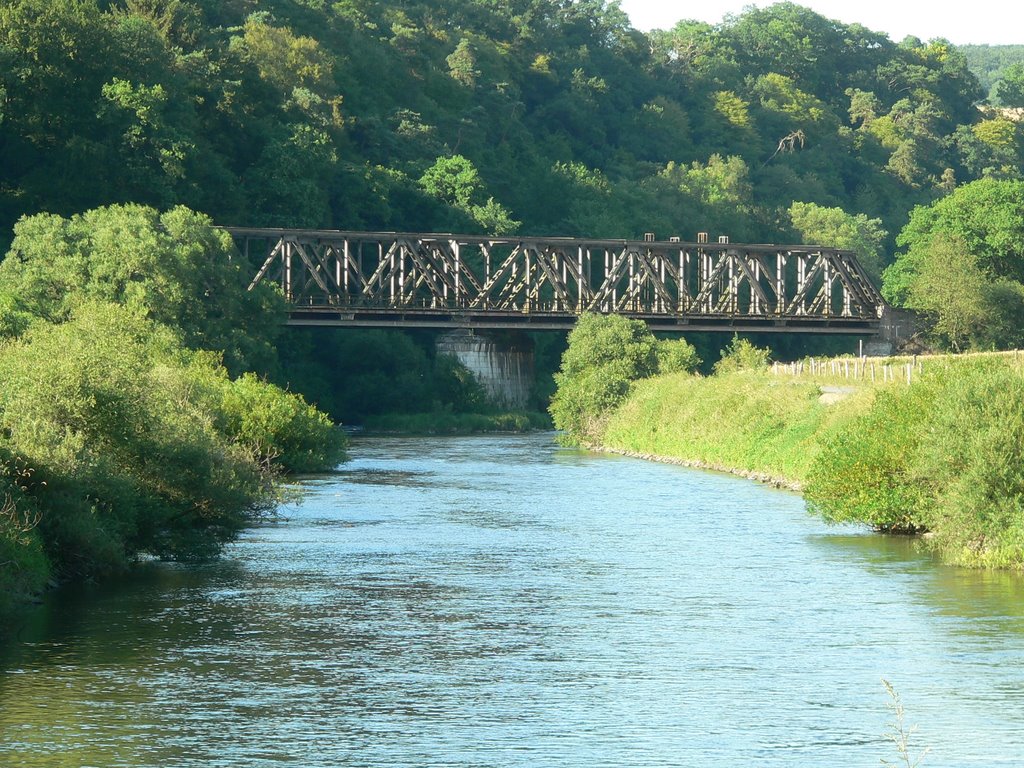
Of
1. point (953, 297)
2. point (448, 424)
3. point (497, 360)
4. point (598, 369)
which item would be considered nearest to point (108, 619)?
point (598, 369)

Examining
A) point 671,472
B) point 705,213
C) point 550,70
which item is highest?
point 550,70

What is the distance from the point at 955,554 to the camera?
41.6m

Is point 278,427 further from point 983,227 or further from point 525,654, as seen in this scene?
point 983,227

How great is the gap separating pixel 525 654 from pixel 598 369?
214 feet

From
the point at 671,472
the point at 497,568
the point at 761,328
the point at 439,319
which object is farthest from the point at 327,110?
the point at 497,568

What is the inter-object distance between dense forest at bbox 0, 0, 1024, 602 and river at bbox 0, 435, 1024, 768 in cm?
274

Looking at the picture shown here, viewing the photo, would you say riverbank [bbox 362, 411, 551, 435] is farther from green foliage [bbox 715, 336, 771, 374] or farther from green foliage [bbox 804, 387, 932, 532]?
green foliage [bbox 804, 387, 932, 532]

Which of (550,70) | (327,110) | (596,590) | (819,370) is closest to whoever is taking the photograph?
(596,590)

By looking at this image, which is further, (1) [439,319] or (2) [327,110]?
(2) [327,110]

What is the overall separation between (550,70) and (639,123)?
10704 mm

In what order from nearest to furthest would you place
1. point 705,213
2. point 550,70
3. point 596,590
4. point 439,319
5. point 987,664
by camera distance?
point 987,664, point 596,590, point 439,319, point 705,213, point 550,70

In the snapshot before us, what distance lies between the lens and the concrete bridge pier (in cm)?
12444

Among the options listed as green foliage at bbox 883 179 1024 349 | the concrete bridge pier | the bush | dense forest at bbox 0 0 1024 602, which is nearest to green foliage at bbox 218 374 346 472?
dense forest at bbox 0 0 1024 602

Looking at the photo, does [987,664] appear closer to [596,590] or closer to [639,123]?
[596,590]
